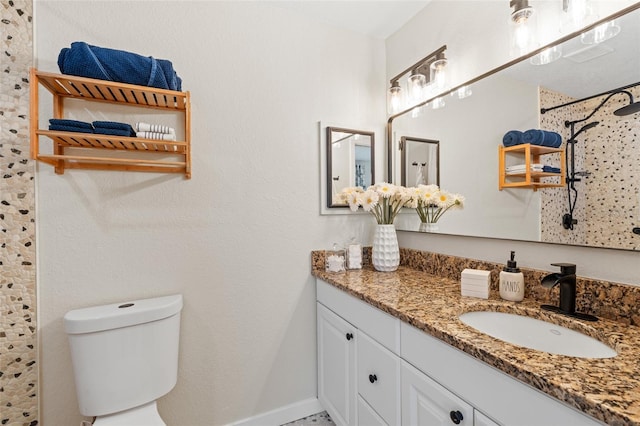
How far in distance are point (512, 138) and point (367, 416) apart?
1.35m

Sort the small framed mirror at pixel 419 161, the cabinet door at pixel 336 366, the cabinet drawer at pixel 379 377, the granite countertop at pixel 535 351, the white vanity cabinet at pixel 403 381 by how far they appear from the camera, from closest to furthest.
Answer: the granite countertop at pixel 535 351 < the white vanity cabinet at pixel 403 381 < the cabinet drawer at pixel 379 377 < the cabinet door at pixel 336 366 < the small framed mirror at pixel 419 161

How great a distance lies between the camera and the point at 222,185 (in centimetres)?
150

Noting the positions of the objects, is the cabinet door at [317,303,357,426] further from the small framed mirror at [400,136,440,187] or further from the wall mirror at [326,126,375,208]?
the small framed mirror at [400,136,440,187]

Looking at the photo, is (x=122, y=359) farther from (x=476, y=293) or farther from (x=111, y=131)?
(x=476, y=293)

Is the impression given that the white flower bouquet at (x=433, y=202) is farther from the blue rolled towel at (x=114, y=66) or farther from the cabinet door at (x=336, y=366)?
the blue rolled towel at (x=114, y=66)

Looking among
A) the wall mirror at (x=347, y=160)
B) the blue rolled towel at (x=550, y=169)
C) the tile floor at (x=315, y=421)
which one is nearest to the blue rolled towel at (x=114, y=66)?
the wall mirror at (x=347, y=160)

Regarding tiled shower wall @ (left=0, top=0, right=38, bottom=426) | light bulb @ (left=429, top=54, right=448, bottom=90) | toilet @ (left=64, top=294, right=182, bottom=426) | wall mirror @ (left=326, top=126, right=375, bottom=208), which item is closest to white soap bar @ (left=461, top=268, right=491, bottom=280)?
wall mirror @ (left=326, top=126, right=375, bottom=208)

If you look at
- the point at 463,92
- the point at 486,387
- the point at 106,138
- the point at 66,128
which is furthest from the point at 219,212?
the point at 463,92

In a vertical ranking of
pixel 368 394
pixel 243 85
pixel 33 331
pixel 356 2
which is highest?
pixel 356 2

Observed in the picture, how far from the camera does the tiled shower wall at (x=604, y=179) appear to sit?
88 centimetres

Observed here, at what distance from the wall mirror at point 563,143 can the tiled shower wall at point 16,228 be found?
6.34 ft

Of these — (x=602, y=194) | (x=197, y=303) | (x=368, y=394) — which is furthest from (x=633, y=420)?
(x=197, y=303)

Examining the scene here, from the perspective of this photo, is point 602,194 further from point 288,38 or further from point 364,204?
point 288,38

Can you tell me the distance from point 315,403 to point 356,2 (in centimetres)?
238
